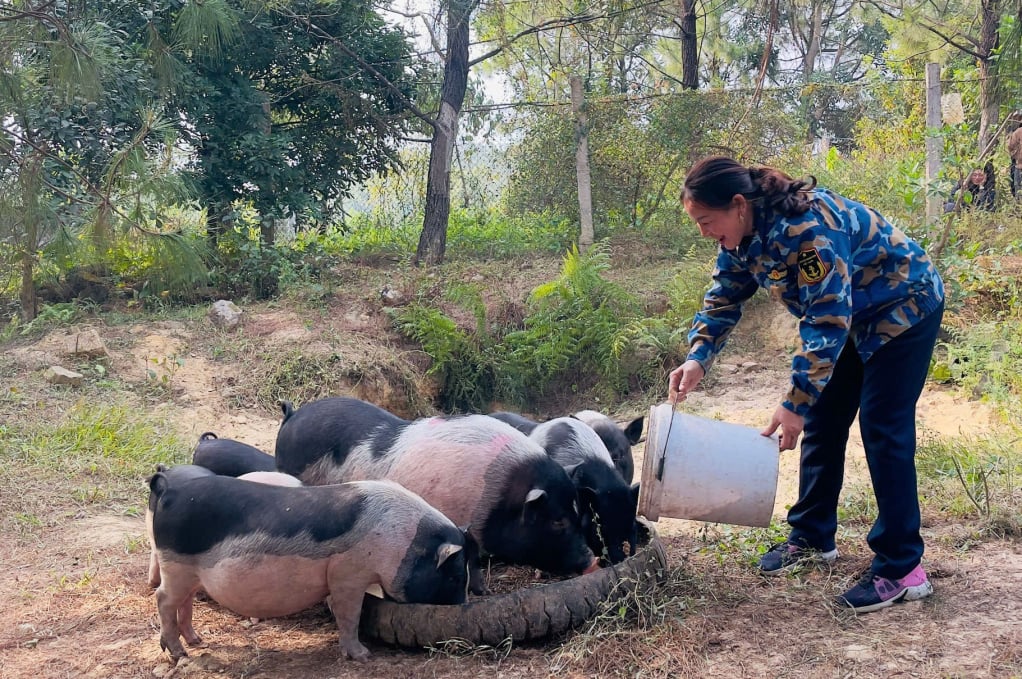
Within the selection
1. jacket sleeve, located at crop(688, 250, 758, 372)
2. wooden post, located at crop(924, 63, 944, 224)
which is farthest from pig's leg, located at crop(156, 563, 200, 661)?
wooden post, located at crop(924, 63, 944, 224)

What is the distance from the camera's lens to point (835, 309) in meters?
3.09

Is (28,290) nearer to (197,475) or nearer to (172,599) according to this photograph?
(197,475)

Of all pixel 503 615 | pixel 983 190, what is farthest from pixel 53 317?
pixel 983 190

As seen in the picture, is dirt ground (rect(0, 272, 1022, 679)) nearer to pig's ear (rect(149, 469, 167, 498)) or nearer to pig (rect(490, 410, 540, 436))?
pig's ear (rect(149, 469, 167, 498))

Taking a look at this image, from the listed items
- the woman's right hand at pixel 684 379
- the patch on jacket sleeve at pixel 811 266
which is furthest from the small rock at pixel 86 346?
the patch on jacket sleeve at pixel 811 266

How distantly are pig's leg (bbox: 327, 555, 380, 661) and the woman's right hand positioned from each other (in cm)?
149

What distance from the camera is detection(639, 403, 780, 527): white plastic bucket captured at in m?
3.55

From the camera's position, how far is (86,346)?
7.50 metres

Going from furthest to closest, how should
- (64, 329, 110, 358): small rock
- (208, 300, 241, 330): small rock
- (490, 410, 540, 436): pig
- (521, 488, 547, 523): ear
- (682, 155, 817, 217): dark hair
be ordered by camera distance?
1. (208, 300, 241, 330): small rock
2. (64, 329, 110, 358): small rock
3. (490, 410, 540, 436): pig
4. (521, 488, 547, 523): ear
5. (682, 155, 817, 217): dark hair

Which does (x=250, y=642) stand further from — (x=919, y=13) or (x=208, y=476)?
(x=919, y=13)

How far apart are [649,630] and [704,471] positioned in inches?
26.6

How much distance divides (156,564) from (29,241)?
3.45 meters

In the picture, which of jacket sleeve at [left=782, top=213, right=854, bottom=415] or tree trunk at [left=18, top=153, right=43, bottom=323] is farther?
tree trunk at [left=18, top=153, right=43, bottom=323]

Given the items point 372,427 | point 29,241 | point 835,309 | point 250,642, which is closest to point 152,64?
point 29,241
